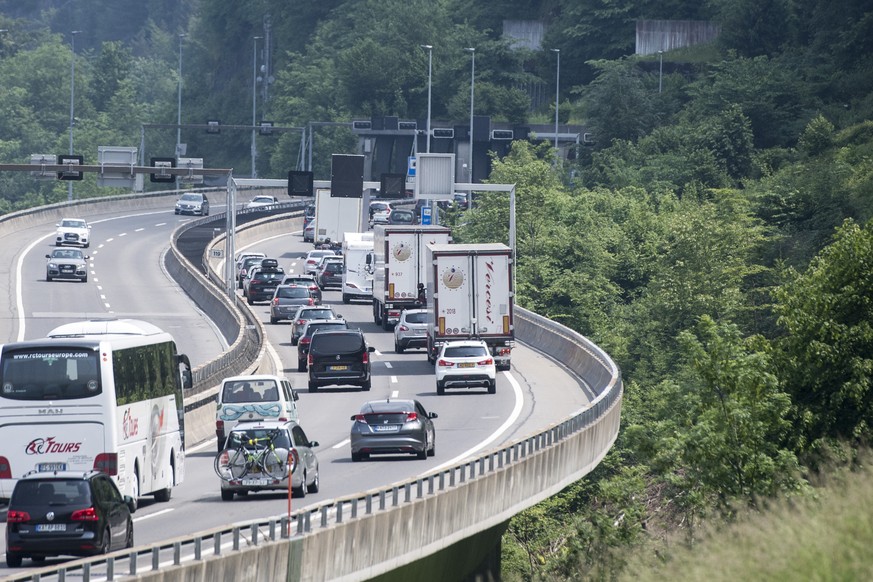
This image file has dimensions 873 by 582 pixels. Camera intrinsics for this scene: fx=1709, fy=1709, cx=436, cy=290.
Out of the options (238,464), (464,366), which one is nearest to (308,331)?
(464,366)

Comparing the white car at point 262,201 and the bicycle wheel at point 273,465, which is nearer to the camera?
the bicycle wheel at point 273,465

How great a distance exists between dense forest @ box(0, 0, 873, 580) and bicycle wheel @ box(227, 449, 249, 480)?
22.0ft

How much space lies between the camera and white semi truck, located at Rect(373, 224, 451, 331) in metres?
61.9

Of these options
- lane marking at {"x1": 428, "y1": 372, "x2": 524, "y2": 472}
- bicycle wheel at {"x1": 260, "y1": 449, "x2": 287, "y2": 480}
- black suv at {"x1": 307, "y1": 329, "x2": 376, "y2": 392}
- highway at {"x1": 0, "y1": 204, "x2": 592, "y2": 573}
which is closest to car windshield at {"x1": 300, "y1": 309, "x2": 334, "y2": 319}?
highway at {"x1": 0, "y1": 204, "x2": 592, "y2": 573}

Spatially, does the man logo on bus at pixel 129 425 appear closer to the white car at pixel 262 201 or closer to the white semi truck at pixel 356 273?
the white semi truck at pixel 356 273

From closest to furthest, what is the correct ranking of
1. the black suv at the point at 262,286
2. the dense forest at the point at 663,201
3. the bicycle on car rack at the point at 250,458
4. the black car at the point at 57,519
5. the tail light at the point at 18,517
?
1. the black car at the point at 57,519
2. the tail light at the point at 18,517
3. the bicycle on car rack at the point at 250,458
4. the dense forest at the point at 663,201
5. the black suv at the point at 262,286

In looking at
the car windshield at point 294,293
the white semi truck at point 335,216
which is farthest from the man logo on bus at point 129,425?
the white semi truck at point 335,216

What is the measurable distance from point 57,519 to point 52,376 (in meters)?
5.30

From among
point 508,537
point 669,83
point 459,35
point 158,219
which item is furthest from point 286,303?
point 459,35

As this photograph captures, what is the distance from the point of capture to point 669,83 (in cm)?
12469

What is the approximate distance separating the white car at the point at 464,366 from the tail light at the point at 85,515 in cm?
2509

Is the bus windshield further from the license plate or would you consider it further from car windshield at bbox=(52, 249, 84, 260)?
car windshield at bbox=(52, 249, 84, 260)

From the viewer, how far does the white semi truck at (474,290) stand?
5000cm

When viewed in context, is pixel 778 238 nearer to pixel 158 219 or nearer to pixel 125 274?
pixel 125 274
